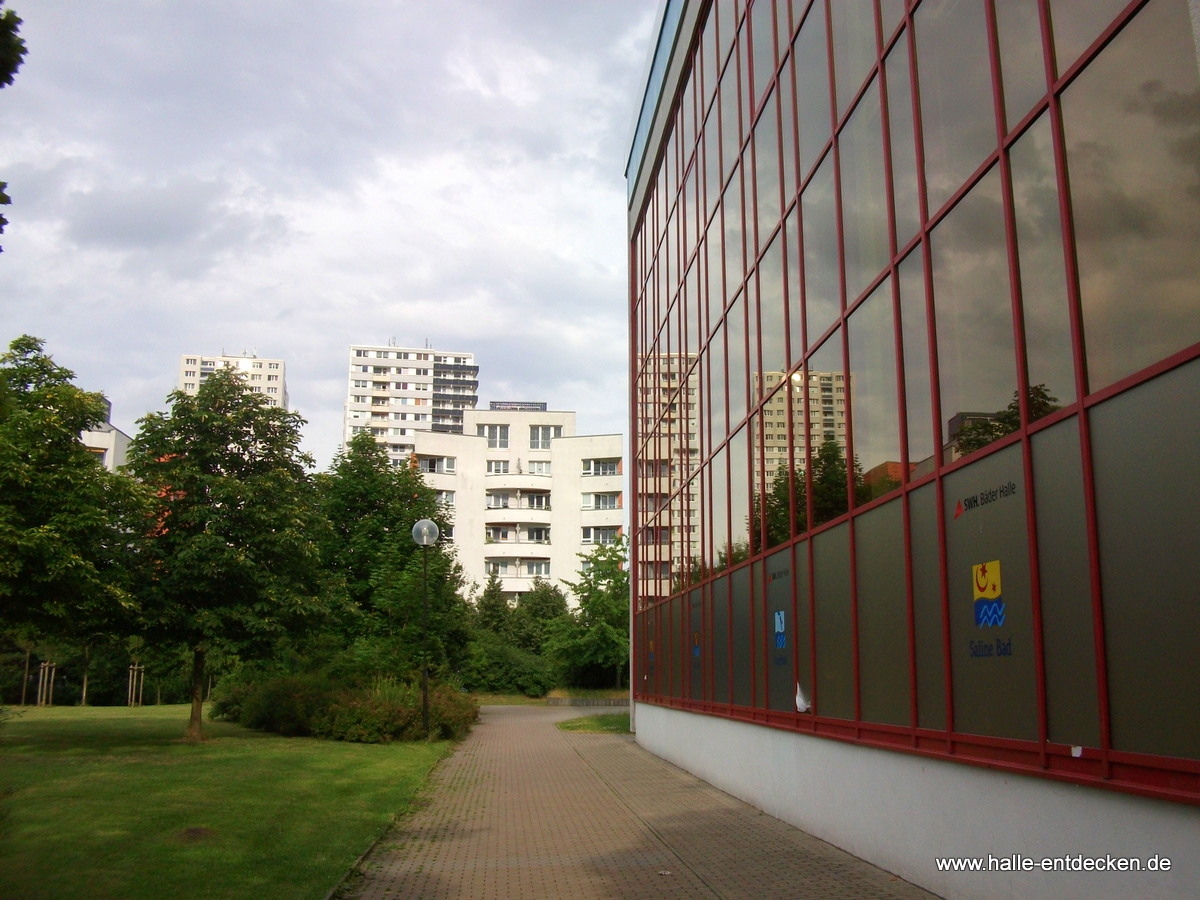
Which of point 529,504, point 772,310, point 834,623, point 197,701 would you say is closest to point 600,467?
point 529,504

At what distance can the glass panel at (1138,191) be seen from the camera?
576cm

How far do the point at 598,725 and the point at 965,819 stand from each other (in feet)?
91.1

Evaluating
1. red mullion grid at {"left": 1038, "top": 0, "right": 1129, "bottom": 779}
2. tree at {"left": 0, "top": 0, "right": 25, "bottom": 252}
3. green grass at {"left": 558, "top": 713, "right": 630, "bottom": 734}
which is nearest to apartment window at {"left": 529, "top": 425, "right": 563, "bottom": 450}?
green grass at {"left": 558, "top": 713, "right": 630, "bottom": 734}

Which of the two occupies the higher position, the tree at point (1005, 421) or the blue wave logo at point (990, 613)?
the tree at point (1005, 421)

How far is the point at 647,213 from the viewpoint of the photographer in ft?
95.7

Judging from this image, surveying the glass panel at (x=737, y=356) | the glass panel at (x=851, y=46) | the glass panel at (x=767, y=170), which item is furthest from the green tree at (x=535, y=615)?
the glass panel at (x=851, y=46)

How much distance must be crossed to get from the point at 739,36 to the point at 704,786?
506 inches

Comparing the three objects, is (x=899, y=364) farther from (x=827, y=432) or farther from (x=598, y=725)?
(x=598, y=725)

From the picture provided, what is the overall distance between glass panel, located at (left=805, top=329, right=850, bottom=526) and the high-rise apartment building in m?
0.05

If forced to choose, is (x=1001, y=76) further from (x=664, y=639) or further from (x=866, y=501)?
(x=664, y=639)

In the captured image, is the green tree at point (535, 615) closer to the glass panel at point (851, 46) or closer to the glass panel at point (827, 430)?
the glass panel at point (827, 430)

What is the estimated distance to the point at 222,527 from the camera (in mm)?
23297

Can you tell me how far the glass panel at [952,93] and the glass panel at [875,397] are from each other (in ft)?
5.20

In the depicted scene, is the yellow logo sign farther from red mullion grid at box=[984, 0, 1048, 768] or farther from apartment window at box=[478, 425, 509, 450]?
apartment window at box=[478, 425, 509, 450]
